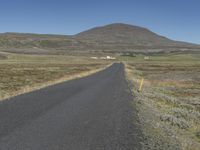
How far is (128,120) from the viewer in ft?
55.4

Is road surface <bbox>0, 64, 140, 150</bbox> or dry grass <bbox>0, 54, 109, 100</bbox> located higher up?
road surface <bbox>0, 64, 140, 150</bbox>

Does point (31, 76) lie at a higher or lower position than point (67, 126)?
lower

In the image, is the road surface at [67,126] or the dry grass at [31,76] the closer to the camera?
the road surface at [67,126]

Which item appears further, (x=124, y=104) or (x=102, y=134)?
(x=124, y=104)

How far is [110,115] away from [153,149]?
706 cm

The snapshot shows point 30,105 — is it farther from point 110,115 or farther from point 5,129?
point 5,129

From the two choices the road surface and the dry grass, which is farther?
the dry grass

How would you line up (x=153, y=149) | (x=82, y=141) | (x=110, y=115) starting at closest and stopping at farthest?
1. (x=153, y=149)
2. (x=82, y=141)
3. (x=110, y=115)

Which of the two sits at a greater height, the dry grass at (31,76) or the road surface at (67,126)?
the road surface at (67,126)

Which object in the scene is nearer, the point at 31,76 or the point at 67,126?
the point at 67,126

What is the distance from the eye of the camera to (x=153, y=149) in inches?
455

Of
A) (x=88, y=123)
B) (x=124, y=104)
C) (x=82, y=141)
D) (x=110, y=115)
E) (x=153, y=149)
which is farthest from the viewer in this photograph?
(x=124, y=104)

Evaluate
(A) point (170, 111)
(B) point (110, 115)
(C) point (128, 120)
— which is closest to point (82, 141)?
(C) point (128, 120)

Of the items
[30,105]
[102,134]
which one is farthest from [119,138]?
[30,105]
